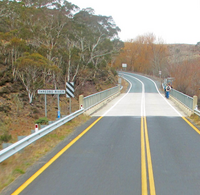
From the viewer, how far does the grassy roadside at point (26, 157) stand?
6420mm

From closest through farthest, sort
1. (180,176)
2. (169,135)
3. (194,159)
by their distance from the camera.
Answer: (180,176), (194,159), (169,135)

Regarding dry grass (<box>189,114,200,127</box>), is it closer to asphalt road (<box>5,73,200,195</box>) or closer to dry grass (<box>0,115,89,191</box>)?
asphalt road (<box>5,73,200,195</box>)

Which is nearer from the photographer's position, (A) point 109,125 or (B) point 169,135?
(B) point 169,135

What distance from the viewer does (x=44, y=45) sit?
35594 mm

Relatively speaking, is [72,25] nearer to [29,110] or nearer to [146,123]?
[29,110]

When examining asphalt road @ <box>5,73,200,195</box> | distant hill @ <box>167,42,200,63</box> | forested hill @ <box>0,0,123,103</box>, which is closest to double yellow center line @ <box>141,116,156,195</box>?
asphalt road @ <box>5,73,200,195</box>

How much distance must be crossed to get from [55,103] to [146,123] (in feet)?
69.3

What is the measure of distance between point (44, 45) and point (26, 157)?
1154 inches

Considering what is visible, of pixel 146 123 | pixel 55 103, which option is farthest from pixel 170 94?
pixel 146 123

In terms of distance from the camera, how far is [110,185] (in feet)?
19.1

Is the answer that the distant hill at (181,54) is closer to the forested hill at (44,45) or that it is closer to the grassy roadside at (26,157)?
the forested hill at (44,45)

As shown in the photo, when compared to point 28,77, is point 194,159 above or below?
below

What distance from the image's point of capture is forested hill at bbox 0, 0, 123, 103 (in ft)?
98.3

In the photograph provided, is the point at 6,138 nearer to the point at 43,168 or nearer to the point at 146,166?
the point at 43,168
